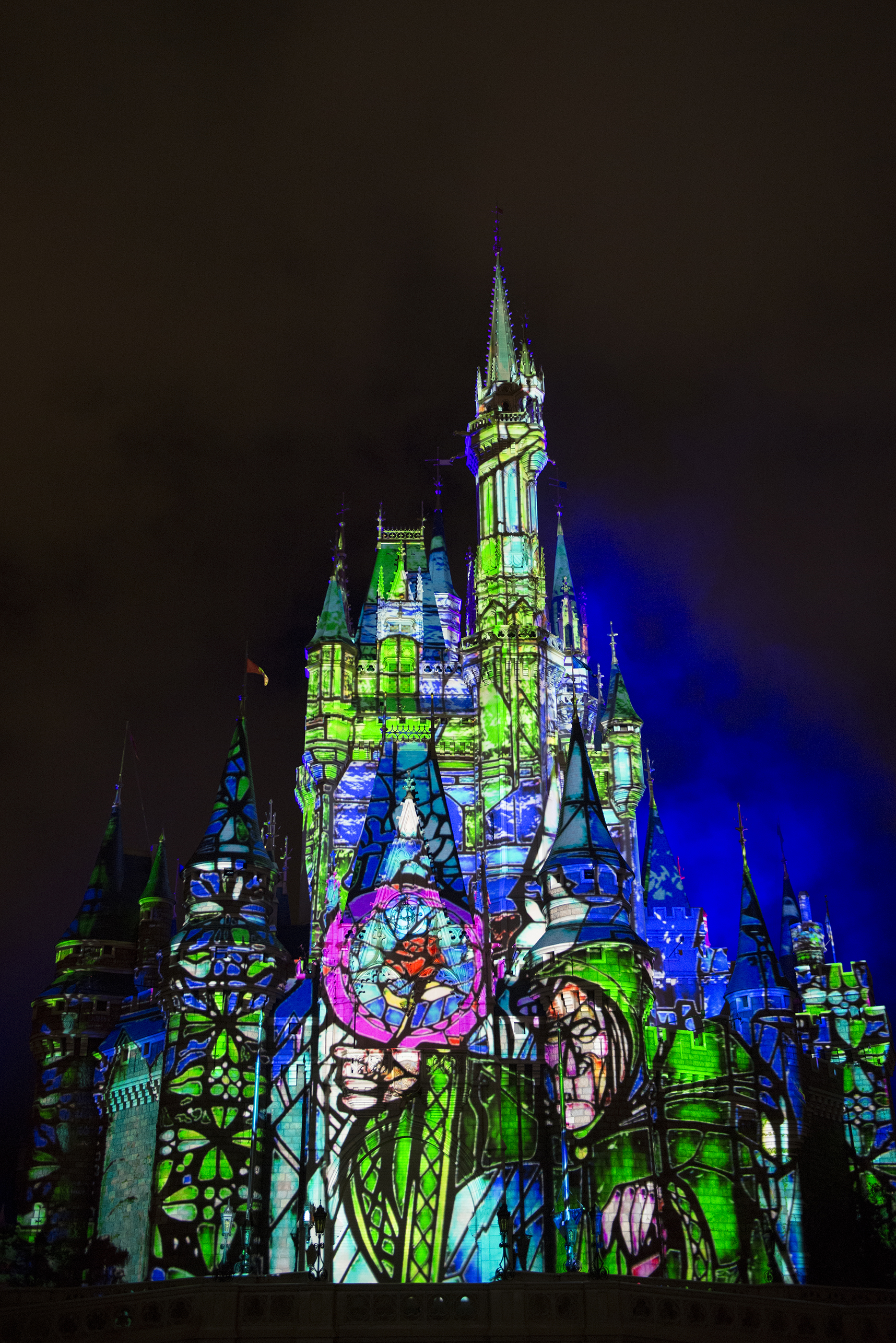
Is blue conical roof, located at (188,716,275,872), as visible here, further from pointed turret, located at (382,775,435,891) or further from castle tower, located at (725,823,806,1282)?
castle tower, located at (725,823,806,1282)

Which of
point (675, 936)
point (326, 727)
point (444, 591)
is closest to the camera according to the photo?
point (326, 727)

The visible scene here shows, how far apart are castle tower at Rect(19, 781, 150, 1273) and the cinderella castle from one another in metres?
0.10

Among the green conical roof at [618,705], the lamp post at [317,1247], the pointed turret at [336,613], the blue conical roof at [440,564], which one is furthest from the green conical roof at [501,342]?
the lamp post at [317,1247]

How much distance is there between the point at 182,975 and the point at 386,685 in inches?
734

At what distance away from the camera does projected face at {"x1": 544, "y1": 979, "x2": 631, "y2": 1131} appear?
40969 millimetres

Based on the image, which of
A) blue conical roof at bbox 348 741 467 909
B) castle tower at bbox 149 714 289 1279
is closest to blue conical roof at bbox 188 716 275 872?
castle tower at bbox 149 714 289 1279

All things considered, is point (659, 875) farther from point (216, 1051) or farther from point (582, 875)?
point (216, 1051)

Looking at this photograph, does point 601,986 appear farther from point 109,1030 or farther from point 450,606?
point 450,606

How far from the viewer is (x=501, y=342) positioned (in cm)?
6531

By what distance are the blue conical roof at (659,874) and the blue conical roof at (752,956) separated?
6961 mm

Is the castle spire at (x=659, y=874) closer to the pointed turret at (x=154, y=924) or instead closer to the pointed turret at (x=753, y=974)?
the pointed turret at (x=753, y=974)


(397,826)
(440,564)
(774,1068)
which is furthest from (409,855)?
(440,564)

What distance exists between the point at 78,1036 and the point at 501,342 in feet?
118

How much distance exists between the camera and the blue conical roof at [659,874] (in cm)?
6034
